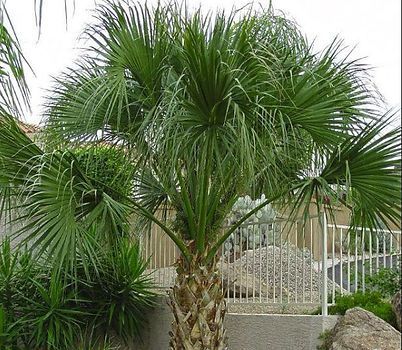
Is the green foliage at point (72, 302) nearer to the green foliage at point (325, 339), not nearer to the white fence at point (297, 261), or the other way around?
the white fence at point (297, 261)

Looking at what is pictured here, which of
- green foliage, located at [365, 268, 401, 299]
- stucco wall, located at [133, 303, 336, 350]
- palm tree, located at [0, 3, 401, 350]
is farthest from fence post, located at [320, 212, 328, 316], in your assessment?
green foliage, located at [365, 268, 401, 299]

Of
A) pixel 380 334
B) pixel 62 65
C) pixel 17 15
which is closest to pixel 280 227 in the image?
pixel 380 334

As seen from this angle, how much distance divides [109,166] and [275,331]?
244cm

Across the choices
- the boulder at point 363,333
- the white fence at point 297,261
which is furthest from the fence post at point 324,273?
the boulder at point 363,333

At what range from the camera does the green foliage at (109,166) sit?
7.10 m

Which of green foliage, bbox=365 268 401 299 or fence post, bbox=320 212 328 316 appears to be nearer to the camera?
fence post, bbox=320 212 328 316

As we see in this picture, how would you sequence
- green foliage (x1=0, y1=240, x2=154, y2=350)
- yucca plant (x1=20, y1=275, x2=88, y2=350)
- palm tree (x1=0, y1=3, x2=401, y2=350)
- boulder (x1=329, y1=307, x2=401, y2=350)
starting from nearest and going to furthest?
palm tree (x1=0, y1=3, x2=401, y2=350) < boulder (x1=329, y1=307, x2=401, y2=350) < yucca plant (x1=20, y1=275, x2=88, y2=350) < green foliage (x1=0, y1=240, x2=154, y2=350)

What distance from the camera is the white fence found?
751 centimetres

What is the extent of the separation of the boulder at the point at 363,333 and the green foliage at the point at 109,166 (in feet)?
8.07

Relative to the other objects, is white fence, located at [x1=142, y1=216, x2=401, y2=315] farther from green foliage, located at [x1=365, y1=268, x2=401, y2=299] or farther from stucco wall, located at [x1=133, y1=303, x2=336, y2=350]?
stucco wall, located at [x1=133, y1=303, x2=336, y2=350]

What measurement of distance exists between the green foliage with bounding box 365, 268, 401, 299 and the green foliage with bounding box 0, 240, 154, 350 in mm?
2861

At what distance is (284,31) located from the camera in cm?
714

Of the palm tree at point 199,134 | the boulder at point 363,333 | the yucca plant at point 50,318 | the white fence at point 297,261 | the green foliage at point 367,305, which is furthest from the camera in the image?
the yucca plant at point 50,318

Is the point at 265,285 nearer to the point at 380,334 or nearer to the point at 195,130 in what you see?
the point at 380,334
